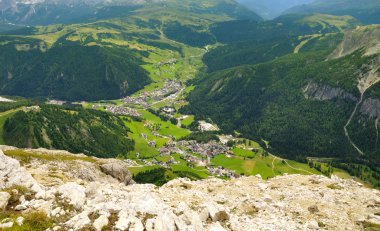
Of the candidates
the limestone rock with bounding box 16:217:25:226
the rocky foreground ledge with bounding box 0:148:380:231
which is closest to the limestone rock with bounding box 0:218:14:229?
the rocky foreground ledge with bounding box 0:148:380:231

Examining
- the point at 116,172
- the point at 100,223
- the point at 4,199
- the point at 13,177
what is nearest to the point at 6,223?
the point at 4,199

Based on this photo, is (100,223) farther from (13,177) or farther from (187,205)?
(13,177)

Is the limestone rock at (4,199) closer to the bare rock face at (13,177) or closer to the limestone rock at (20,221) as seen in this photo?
the bare rock face at (13,177)

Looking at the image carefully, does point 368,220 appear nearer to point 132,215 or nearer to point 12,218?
point 132,215

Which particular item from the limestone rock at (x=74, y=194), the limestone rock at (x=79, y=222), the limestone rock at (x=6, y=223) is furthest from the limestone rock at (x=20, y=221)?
the limestone rock at (x=74, y=194)

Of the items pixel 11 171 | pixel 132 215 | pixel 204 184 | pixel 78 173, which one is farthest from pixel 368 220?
pixel 78 173

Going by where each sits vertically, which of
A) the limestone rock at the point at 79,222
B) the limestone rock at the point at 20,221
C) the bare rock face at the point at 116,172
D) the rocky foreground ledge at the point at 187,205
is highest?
the limestone rock at the point at 79,222

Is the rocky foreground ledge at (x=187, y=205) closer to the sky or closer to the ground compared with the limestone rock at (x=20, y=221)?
closer to the ground

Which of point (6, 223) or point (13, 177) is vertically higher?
point (6, 223)

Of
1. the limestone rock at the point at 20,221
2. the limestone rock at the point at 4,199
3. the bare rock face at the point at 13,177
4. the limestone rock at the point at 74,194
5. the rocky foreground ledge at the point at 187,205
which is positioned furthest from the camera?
the bare rock face at the point at 13,177

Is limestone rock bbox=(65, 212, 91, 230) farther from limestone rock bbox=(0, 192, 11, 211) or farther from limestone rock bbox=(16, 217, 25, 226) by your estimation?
limestone rock bbox=(0, 192, 11, 211)
